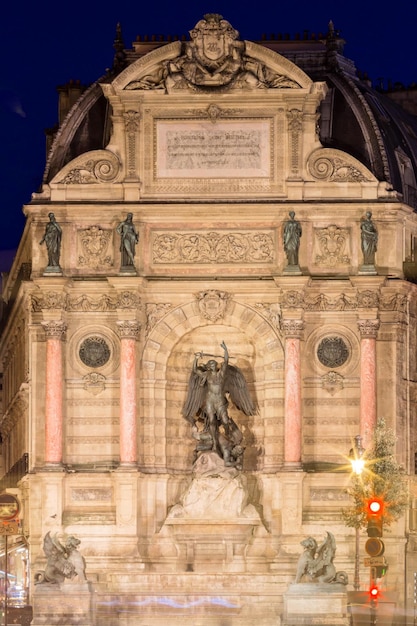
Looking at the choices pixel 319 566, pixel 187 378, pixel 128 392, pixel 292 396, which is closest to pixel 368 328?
pixel 292 396

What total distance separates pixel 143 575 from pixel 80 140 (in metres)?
13.3

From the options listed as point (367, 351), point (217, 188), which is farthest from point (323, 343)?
point (217, 188)

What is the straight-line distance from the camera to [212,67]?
64.4 m

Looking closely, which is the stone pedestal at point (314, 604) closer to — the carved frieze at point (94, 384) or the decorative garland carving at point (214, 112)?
the carved frieze at point (94, 384)

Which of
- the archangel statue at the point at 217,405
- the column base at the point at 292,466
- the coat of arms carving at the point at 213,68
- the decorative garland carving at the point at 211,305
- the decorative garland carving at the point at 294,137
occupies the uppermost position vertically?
the coat of arms carving at the point at 213,68

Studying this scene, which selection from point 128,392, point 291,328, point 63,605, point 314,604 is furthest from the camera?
point 291,328

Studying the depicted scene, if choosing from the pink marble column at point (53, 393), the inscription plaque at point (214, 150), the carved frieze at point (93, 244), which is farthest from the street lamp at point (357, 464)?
the carved frieze at point (93, 244)

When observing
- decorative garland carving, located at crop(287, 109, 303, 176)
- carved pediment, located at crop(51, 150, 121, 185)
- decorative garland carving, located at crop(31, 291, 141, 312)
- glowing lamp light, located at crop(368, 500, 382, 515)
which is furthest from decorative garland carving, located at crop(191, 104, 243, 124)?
glowing lamp light, located at crop(368, 500, 382, 515)

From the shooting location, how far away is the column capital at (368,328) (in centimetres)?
6375

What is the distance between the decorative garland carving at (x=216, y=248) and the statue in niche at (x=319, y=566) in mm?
9696

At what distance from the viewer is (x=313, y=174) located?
64.6 metres

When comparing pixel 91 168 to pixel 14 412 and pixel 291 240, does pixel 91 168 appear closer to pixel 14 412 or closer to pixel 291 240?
pixel 291 240

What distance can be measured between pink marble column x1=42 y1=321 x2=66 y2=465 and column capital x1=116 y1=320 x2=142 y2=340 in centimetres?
173

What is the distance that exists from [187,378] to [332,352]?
441 cm
